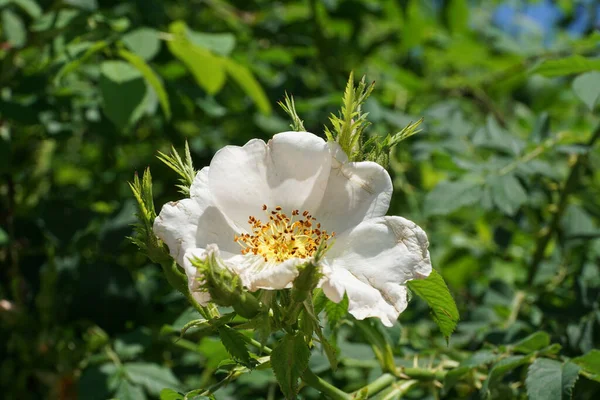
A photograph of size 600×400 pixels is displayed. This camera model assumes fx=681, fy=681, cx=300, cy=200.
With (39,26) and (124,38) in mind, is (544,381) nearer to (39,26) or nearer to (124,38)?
(124,38)

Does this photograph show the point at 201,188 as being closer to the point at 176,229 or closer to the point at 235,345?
the point at 176,229

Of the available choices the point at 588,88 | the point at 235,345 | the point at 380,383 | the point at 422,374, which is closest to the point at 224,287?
the point at 235,345

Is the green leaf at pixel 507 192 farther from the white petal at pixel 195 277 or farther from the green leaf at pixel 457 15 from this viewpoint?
the green leaf at pixel 457 15

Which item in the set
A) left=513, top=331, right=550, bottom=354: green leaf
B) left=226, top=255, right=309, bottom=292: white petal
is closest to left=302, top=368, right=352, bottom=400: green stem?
left=226, top=255, right=309, bottom=292: white petal

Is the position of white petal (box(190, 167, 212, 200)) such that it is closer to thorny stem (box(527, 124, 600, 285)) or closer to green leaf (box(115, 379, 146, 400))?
green leaf (box(115, 379, 146, 400))

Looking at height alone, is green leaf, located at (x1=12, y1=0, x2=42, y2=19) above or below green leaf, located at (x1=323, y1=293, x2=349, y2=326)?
above

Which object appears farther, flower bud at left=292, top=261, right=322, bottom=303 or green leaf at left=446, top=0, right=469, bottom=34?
green leaf at left=446, top=0, right=469, bottom=34

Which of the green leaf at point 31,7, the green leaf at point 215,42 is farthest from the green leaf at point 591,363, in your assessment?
the green leaf at point 31,7
